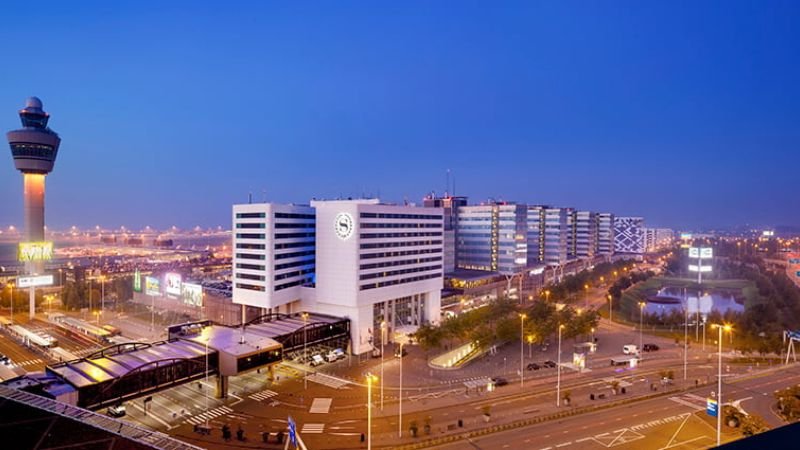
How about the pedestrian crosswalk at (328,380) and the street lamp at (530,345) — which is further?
the street lamp at (530,345)

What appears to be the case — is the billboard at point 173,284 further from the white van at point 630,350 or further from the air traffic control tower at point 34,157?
the white van at point 630,350

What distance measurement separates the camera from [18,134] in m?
102

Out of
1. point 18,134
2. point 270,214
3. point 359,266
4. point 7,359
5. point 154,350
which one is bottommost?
point 7,359

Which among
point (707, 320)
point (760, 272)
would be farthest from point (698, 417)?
point (760, 272)

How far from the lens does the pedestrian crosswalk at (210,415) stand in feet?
131

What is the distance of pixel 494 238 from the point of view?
397ft

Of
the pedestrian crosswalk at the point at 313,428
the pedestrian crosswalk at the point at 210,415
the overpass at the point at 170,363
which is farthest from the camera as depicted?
the pedestrian crosswalk at the point at 210,415

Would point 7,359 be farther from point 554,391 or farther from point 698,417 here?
point 698,417

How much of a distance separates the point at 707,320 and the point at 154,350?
3108 inches

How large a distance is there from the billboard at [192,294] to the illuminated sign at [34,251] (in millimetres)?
36433

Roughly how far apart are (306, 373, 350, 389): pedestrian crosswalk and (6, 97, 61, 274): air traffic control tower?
276ft

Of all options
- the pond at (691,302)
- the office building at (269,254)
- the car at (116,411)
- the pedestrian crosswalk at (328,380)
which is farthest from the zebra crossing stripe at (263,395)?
the pond at (691,302)

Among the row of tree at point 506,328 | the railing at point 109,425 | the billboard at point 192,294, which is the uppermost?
the railing at point 109,425

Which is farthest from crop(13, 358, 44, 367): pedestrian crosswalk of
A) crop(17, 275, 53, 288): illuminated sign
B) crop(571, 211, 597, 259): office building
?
crop(571, 211, 597, 259): office building
